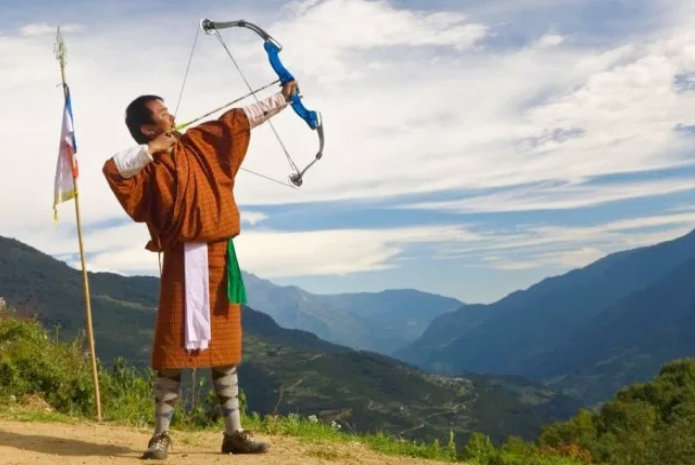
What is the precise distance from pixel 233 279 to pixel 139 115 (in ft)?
4.58

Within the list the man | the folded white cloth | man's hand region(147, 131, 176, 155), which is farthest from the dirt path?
man's hand region(147, 131, 176, 155)

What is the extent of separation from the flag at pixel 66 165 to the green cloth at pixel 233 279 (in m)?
3.08

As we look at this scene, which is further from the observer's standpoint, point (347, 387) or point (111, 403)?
point (347, 387)

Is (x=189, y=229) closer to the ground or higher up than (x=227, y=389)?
higher up

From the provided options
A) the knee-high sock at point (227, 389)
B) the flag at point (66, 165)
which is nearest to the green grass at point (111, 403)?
the knee-high sock at point (227, 389)

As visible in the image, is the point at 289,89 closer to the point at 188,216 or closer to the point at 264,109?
the point at 264,109

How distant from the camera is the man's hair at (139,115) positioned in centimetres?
598

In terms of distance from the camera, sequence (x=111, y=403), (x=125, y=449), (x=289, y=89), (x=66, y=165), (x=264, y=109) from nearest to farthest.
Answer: (x=264, y=109)
(x=289, y=89)
(x=125, y=449)
(x=66, y=165)
(x=111, y=403)

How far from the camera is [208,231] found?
5777 mm

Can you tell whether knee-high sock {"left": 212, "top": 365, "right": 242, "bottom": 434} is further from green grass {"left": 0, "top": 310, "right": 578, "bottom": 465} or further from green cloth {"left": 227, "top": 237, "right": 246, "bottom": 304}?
green grass {"left": 0, "top": 310, "right": 578, "bottom": 465}

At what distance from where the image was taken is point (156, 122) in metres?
5.96

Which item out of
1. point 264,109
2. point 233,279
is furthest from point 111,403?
point 264,109

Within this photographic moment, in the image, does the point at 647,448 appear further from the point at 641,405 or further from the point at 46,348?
the point at 46,348

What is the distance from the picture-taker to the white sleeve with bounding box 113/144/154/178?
5625mm
